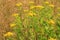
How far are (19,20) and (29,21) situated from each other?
14cm

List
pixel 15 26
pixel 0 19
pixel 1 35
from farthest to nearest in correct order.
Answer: pixel 0 19 → pixel 1 35 → pixel 15 26

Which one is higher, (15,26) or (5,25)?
(15,26)

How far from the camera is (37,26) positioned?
288cm

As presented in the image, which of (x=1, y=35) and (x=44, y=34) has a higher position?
(x=44, y=34)

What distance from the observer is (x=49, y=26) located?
2879 millimetres

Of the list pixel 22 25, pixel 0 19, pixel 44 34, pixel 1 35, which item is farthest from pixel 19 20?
pixel 0 19

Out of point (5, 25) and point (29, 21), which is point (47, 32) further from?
point (5, 25)

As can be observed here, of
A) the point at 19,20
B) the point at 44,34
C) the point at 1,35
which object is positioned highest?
the point at 19,20

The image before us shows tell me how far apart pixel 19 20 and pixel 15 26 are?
0.11m

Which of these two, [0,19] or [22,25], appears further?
[0,19]

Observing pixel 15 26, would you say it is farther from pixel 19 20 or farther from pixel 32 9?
pixel 32 9

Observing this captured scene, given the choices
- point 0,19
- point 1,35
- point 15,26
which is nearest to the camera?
point 15,26

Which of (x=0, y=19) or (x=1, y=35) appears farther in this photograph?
(x=0, y=19)

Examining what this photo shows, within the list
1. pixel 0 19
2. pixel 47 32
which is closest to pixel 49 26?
pixel 47 32
